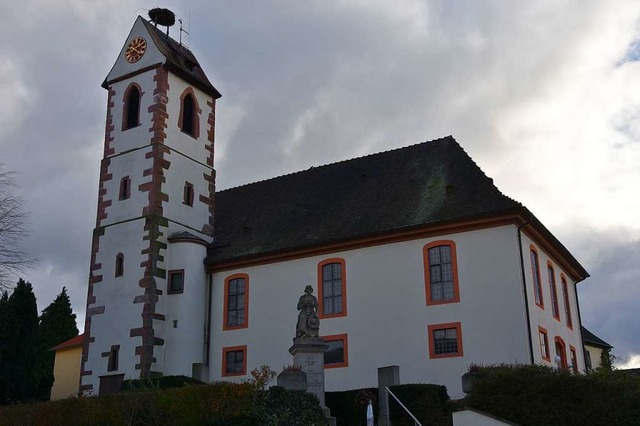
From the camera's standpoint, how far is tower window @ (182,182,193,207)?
1258 inches

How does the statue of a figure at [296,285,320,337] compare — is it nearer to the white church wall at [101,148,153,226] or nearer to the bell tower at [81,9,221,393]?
the bell tower at [81,9,221,393]

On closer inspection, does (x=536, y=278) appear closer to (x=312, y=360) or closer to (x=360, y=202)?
(x=360, y=202)

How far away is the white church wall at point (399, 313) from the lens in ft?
80.4

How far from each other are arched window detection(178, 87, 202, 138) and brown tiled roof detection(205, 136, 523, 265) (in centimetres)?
415

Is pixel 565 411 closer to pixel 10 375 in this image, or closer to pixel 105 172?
pixel 105 172

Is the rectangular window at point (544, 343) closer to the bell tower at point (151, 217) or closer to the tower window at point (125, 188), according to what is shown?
the bell tower at point (151, 217)

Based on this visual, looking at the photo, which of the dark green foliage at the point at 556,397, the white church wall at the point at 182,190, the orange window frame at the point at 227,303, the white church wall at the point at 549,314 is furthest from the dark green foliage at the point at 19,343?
the dark green foliage at the point at 556,397

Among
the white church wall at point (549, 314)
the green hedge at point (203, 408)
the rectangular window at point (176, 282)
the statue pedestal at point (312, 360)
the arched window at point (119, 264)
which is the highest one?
the arched window at point (119, 264)

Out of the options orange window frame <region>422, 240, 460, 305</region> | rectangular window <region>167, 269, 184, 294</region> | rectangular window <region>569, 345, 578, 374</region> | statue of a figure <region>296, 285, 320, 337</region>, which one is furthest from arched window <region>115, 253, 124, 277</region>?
rectangular window <region>569, 345, 578, 374</region>

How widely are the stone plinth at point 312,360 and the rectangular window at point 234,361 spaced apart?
8.72 meters

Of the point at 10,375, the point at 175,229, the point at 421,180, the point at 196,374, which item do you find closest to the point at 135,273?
the point at 175,229

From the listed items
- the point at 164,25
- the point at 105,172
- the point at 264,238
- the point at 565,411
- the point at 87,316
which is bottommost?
the point at 565,411

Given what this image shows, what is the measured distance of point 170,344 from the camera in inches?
1142

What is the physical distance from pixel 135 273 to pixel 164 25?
12.5m
